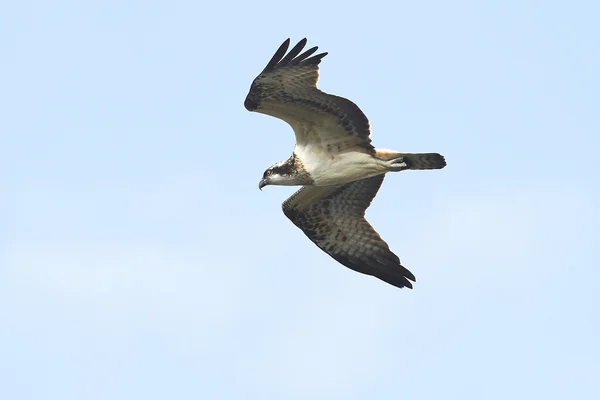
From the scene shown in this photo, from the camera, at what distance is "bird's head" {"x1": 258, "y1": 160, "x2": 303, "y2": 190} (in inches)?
640

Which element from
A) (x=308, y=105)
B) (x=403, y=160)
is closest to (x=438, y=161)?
(x=403, y=160)

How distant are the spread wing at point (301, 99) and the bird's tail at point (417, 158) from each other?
29 centimetres

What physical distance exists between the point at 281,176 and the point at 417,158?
5.83 feet

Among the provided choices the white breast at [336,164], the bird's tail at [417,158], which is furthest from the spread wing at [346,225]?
the bird's tail at [417,158]

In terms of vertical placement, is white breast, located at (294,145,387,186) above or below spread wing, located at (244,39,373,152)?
below

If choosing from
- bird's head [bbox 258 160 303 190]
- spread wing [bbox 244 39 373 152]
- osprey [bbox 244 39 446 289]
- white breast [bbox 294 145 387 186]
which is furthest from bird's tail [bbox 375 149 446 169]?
bird's head [bbox 258 160 303 190]

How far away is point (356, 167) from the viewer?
1614 centimetres

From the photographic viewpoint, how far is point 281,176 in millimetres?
16328

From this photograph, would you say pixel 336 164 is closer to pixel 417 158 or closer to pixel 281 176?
pixel 281 176

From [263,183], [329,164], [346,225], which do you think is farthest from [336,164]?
[346,225]

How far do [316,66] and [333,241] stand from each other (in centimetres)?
307

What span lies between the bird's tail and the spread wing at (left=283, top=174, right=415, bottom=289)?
147cm

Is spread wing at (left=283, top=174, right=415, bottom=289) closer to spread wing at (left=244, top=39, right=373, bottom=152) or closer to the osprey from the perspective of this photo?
the osprey

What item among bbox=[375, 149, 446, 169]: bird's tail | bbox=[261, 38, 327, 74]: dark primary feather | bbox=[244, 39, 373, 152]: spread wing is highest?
bbox=[261, 38, 327, 74]: dark primary feather
